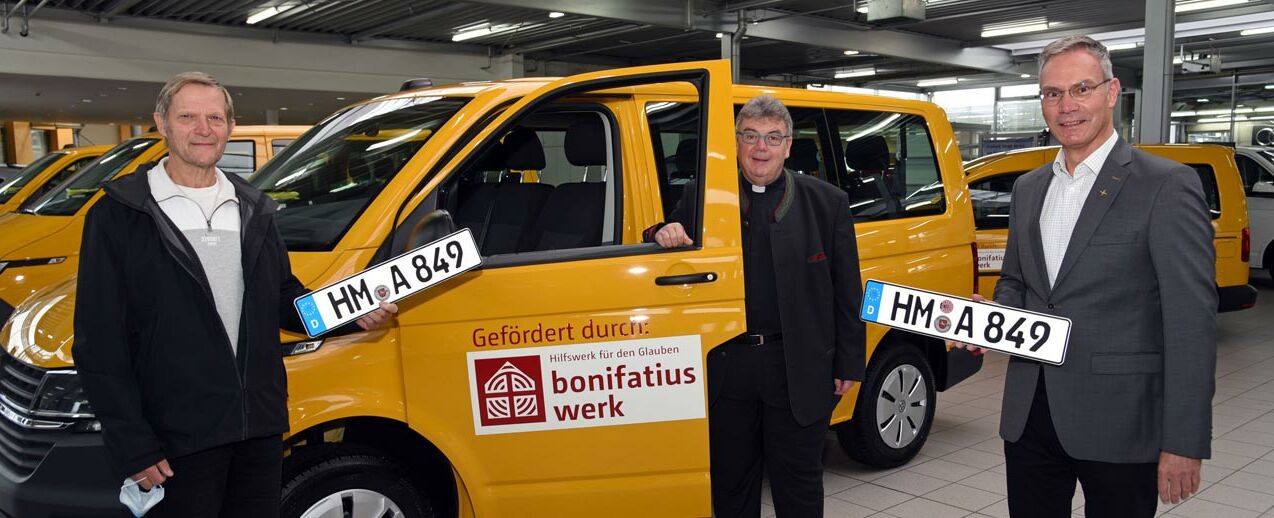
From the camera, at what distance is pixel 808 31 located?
1614 cm

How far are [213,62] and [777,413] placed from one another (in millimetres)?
16206

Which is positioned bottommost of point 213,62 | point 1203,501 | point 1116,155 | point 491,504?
point 1203,501

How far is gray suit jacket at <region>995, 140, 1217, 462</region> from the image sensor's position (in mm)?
2107

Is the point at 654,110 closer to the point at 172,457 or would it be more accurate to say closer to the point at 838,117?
the point at 838,117

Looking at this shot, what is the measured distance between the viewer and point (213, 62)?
1673 centimetres

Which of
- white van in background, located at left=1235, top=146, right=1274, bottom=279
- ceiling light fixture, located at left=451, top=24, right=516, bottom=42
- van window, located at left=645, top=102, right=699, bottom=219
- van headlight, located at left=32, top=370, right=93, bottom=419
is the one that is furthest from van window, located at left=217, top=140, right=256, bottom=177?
white van in background, located at left=1235, top=146, right=1274, bottom=279

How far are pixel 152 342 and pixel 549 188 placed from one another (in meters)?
1.97

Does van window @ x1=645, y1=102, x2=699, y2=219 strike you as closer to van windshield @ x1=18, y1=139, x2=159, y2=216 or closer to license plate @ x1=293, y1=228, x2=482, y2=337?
license plate @ x1=293, y1=228, x2=482, y2=337

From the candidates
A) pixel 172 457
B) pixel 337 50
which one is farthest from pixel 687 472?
pixel 337 50

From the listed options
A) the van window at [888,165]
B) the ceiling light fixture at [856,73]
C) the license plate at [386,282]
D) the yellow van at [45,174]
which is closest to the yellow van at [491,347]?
the license plate at [386,282]

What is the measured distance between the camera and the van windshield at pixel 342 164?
2969 mm

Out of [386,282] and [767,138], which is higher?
[767,138]

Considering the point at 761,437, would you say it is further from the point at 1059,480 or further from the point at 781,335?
the point at 1059,480

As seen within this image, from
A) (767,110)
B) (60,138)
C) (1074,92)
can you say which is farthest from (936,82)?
(60,138)
